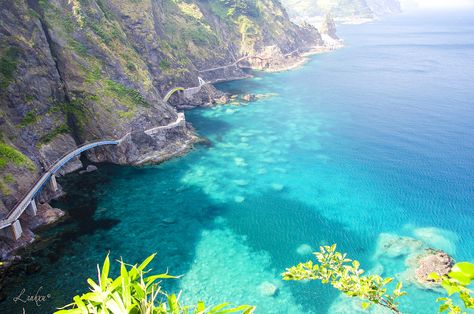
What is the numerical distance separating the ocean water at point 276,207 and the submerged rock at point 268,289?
1.90ft

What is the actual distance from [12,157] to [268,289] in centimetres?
5011

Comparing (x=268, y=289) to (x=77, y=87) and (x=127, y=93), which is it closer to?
(x=127, y=93)

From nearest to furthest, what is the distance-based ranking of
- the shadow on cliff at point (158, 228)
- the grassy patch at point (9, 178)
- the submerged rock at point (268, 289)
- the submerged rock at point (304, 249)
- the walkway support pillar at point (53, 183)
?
the submerged rock at point (268, 289) → the shadow on cliff at point (158, 228) → the submerged rock at point (304, 249) → the grassy patch at point (9, 178) → the walkway support pillar at point (53, 183)

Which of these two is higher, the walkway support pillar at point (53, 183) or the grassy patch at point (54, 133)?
the grassy patch at point (54, 133)

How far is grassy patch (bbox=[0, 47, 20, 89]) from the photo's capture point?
231ft

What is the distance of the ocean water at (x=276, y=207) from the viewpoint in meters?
50.0

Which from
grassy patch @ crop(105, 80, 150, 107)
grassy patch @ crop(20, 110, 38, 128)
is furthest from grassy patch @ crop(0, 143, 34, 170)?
grassy patch @ crop(105, 80, 150, 107)

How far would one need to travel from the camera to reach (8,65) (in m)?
71.8

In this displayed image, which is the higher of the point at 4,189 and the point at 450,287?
the point at 450,287

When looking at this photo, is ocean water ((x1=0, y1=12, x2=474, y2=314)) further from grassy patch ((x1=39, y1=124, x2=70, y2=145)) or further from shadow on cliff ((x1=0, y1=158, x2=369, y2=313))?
grassy patch ((x1=39, y1=124, x2=70, y2=145))

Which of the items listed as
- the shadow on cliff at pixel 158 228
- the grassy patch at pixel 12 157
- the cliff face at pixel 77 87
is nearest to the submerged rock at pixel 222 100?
the cliff face at pixel 77 87

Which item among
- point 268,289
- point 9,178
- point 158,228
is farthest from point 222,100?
point 268,289

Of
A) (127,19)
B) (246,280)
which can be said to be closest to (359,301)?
(246,280)

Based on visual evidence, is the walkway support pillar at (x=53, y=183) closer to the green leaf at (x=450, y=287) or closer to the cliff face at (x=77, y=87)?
the cliff face at (x=77, y=87)
